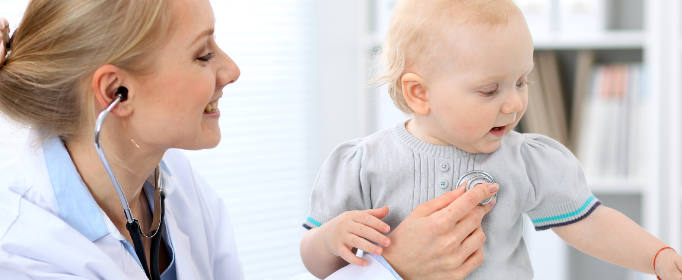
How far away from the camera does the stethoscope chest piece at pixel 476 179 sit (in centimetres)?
97

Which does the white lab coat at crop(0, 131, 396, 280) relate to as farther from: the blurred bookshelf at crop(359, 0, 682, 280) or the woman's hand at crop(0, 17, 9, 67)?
the blurred bookshelf at crop(359, 0, 682, 280)

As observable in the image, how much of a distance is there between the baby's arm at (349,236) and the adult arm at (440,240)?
5 centimetres

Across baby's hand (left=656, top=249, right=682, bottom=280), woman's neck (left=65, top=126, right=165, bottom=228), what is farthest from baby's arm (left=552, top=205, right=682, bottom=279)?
woman's neck (left=65, top=126, right=165, bottom=228)

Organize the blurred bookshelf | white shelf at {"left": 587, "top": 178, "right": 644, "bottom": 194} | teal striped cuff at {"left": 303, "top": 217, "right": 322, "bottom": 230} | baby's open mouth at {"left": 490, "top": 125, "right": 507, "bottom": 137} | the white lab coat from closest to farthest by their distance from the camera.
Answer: the white lab coat, baby's open mouth at {"left": 490, "top": 125, "right": 507, "bottom": 137}, teal striped cuff at {"left": 303, "top": 217, "right": 322, "bottom": 230}, the blurred bookshelf, white shelf at {"left": 587, "top": 178, "right": 644, "bottom": 194}

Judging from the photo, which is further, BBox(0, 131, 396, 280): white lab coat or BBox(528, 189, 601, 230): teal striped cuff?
BBox(528, 189, 601, 230): teal striped cuff

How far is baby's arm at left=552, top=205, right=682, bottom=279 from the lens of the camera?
0.91 meters

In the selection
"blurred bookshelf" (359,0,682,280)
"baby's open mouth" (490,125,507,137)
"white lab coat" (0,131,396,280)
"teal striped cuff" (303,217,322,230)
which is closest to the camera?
"white lab coat" (0,131,396,280)

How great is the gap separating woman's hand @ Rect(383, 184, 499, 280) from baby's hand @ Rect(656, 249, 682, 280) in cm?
30

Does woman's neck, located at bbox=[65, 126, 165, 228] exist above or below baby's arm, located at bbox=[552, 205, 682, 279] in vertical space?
above

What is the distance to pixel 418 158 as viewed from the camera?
102 centimetres

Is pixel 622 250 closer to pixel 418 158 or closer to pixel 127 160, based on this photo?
pixel 418 158

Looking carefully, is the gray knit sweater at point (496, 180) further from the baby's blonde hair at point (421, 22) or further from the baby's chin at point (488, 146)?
the baby's blonde hair at point (421, 22)

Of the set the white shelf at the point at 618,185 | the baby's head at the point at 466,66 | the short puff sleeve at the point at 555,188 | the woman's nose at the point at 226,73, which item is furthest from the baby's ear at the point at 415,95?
the white shelf at the point at 618,185

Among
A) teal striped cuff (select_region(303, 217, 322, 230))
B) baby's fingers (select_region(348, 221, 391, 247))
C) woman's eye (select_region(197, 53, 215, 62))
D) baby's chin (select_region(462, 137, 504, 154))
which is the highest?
woman's eye (select_region(197, 53, 215, 62))
